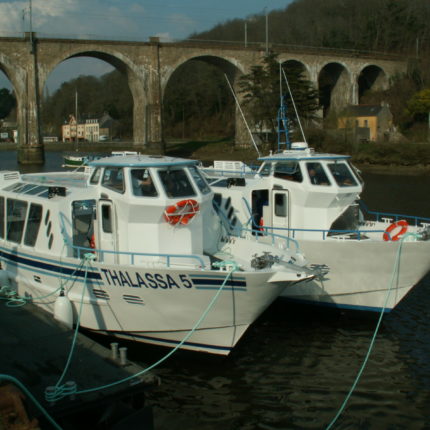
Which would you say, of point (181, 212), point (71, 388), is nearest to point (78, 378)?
point (71, 388)

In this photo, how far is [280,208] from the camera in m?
15.6

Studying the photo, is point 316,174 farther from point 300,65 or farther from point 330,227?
point 300,65

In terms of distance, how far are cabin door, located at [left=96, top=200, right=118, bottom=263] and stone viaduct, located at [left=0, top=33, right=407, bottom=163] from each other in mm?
50484

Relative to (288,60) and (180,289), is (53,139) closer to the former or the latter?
(288,60)

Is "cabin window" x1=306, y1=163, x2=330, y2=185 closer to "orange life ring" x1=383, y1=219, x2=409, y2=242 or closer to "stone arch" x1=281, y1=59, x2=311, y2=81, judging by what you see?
"orange life ring" x1=383, y1=219, x2=409, y2=242

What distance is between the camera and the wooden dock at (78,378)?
764cm

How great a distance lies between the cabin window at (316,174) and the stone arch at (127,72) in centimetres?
5003

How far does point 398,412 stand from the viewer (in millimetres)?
9617

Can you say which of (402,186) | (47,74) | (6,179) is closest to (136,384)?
(6,179)

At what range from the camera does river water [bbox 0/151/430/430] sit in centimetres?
945

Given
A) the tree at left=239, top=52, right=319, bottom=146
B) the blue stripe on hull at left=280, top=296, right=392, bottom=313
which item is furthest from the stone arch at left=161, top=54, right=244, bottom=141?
the blue stripe on hull at left=280, top=296, right=392, bottom=313

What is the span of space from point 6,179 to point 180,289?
661 cm

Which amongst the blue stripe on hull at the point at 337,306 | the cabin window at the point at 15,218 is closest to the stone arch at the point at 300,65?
the blue stripe on hull at the point at 337,306

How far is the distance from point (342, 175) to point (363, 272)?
270cm
